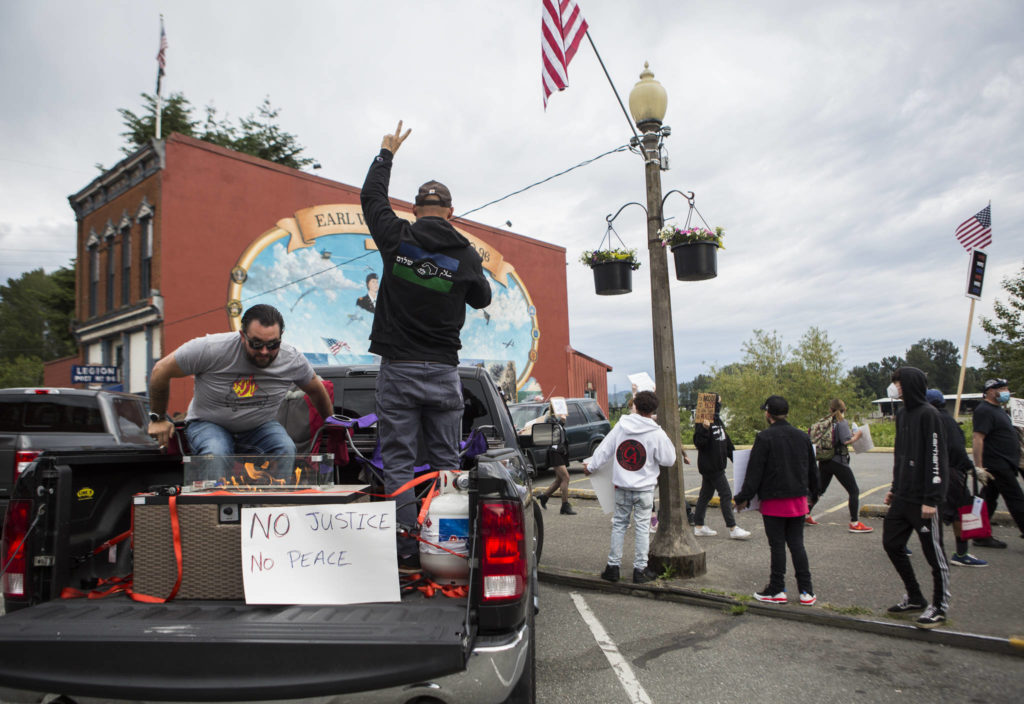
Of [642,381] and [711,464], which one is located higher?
[642,381]

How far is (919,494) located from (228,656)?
447 cm

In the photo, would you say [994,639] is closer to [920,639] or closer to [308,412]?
[920,639]

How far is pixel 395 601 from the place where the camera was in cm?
250

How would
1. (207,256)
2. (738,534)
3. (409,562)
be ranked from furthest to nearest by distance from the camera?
1. (207,256)
2. (738,534)
3. (409,562)

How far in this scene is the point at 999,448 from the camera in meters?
6.76

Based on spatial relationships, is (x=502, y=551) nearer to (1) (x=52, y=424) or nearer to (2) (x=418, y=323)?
(2) (x=418, y=323)

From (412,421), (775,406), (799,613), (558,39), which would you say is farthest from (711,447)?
(412,421)

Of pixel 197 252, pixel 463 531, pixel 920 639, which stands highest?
pixel 197 252

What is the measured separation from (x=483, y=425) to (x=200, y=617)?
8.06 ft

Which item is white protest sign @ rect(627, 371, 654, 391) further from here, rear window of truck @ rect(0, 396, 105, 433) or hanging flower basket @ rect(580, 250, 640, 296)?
rear window of truck @ rect(0, 396, 105, 433)

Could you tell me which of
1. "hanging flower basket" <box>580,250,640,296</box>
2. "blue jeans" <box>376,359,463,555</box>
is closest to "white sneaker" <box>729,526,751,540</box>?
"hanging flower basket" <box>580,250,640,296</box>

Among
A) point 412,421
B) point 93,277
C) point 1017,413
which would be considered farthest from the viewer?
point 93,277

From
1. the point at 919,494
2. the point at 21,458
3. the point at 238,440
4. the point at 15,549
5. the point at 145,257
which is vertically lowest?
the point at 919,494

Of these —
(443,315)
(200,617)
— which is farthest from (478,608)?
(443,315)
